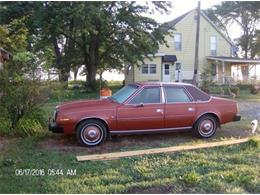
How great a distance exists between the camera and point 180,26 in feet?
121

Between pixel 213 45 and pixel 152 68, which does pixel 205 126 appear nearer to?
pixel 152 68

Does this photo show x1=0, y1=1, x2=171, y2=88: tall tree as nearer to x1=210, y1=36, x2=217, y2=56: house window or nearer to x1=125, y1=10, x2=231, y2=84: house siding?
x1=125, y1=10, x2=231, y2=84: house siding

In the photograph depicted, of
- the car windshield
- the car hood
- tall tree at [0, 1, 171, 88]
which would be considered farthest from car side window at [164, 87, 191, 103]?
tall tree at [0, 1, 171, 88]

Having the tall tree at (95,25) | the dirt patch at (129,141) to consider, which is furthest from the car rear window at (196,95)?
the tall tree at (95,25)

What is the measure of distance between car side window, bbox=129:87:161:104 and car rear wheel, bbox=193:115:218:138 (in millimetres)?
1174

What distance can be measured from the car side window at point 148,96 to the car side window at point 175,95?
0.23m

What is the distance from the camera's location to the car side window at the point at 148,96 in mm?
8469

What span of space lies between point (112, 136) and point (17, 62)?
316 cm

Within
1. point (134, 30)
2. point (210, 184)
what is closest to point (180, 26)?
point (134, 30)

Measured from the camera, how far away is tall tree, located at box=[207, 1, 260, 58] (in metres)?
54.9

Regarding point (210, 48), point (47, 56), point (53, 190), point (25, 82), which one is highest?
point (210, 48)

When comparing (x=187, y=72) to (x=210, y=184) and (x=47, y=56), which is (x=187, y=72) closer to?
(x=47, y=56)

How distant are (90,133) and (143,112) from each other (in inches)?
51.7

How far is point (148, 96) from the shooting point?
8.59m
